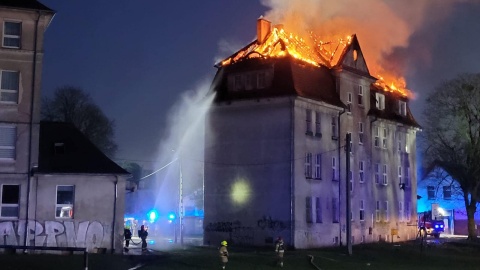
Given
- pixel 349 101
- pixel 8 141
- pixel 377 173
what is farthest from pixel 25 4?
pixel 377 173

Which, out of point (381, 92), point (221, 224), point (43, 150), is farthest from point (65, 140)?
point (381, 92)

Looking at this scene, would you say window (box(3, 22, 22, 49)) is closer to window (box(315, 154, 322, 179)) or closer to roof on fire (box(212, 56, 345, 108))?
roof on fire (box(212, 56, 345, 108))

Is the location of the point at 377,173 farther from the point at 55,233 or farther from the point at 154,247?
the point at 55,233

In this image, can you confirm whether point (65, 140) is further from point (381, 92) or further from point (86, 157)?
point (381, 92)

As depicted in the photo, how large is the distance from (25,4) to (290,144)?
840 inches

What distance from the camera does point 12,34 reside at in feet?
124

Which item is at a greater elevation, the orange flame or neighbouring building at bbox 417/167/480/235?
the orange flame

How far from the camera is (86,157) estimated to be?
3831 centimetres

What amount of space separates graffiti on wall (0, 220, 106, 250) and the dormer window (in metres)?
33.4

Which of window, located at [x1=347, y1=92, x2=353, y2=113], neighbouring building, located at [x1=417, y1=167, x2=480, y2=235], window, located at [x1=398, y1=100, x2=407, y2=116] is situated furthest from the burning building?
neighbouring building, located at [x1=417, y1=167, x2=480, y2=235]

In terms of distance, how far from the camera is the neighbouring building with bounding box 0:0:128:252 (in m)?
36.7

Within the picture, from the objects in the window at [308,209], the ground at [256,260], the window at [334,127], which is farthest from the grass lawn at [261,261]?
the window at [334,127]

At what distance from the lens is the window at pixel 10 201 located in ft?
119

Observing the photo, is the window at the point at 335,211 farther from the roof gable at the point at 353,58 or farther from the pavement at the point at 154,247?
the roof gable at the point at 353,58
